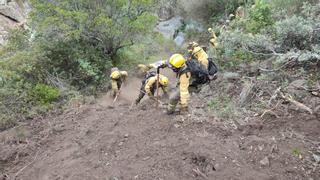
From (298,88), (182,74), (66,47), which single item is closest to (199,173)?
(182,74)

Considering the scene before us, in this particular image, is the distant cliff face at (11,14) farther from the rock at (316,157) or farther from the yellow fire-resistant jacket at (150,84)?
the rock at (316,157)

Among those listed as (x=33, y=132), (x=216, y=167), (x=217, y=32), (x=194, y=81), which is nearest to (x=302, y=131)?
(x=216, y=167)

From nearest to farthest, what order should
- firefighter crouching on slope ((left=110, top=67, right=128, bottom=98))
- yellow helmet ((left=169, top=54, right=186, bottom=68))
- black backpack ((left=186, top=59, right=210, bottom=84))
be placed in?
yellow helmet ((left=169, top=54, right=186, bottom=68))
black backpack ((left=186, top=59, right=210, bottom=84))
firefighter crouching on slope ((left=110, top=67, right=128, bottom=98))

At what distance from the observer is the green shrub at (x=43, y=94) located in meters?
9.16

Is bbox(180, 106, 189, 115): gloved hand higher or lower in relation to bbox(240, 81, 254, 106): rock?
lower

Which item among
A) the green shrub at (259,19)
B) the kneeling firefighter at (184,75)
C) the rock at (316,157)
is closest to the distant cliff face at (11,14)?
the green shrub at (259,19)

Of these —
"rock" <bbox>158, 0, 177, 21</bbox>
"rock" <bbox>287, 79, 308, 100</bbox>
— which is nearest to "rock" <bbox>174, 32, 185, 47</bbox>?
"rock" <bbox>158, 0, 177, 21</bbox>

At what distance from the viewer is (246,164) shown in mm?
4812

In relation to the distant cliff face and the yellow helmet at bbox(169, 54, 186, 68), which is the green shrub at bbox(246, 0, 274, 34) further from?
the distant cliff face

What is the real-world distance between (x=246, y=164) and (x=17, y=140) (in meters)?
4.80

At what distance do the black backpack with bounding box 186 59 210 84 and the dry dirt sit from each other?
0.70m

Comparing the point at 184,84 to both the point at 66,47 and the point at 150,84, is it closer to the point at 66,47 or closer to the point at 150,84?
the point at 150,84

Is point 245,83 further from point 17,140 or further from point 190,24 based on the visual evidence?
point 190,24

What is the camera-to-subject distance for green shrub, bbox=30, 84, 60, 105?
30.0 ft
